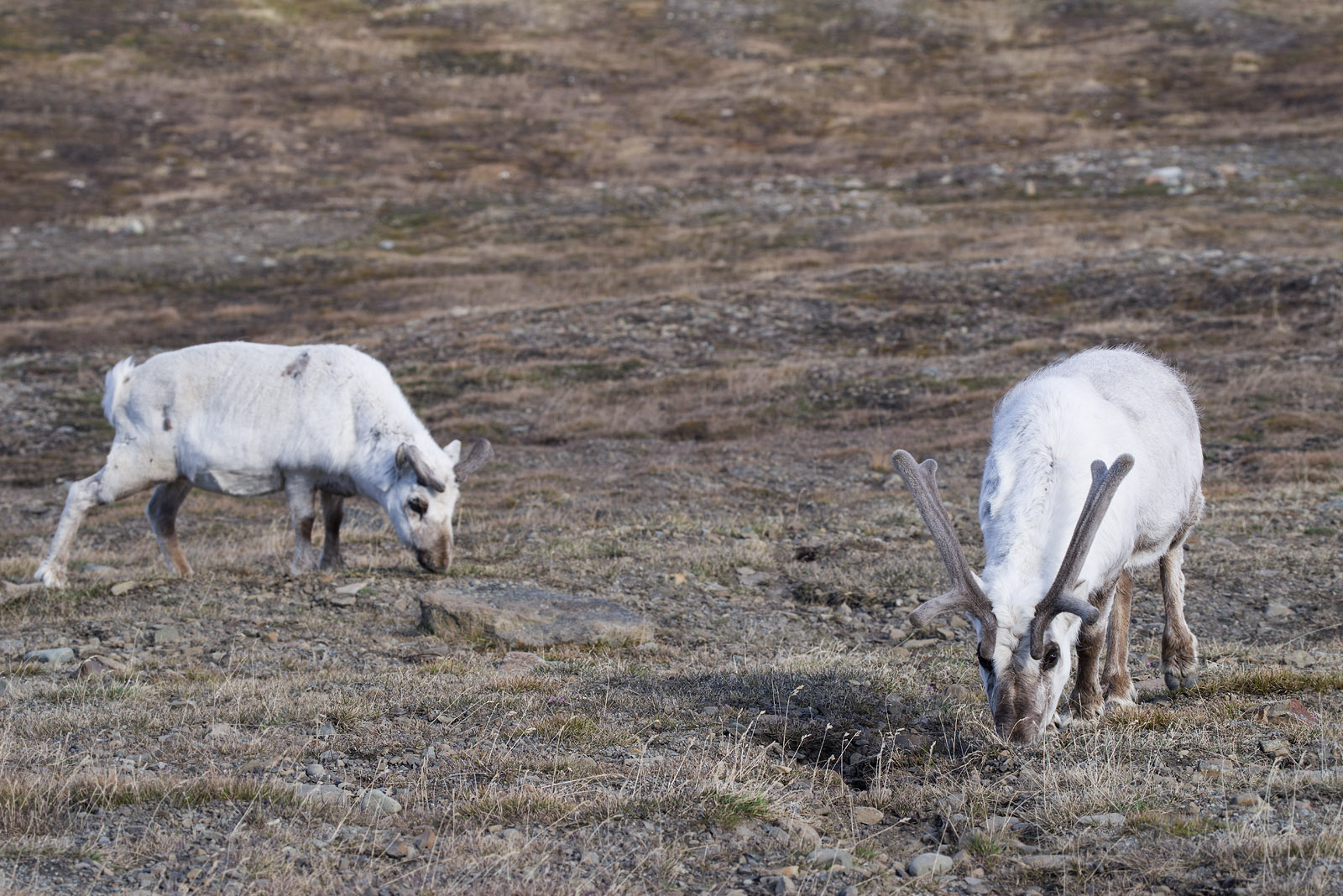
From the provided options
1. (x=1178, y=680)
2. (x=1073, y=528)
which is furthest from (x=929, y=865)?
(x=1178, y=680)

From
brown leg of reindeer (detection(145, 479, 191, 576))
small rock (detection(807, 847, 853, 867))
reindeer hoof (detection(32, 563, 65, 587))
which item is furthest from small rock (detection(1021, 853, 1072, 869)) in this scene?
brown leg of reindeer (detection(145, 479, 191, 576))

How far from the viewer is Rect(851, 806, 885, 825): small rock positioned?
5.38 metres

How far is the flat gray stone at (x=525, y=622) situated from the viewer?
30.8ft

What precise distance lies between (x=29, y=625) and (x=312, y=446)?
2.97m

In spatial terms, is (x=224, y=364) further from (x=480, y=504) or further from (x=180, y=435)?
(x=480, y=504)

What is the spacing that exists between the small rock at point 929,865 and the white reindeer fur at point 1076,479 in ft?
4.07

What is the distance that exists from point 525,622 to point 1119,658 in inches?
175

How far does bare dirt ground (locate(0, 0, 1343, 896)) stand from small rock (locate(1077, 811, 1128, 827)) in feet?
0.07

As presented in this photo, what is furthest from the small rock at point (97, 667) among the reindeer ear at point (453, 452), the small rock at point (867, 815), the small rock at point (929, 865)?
the small rock at point (929, 865)

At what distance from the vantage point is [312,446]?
11641 millimetres

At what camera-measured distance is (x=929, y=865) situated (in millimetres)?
4848

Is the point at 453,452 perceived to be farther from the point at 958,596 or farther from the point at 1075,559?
the point at 1075,559

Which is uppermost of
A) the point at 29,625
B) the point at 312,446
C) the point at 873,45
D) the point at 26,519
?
the point at 873,45

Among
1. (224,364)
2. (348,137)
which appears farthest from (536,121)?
(224,364)
